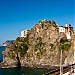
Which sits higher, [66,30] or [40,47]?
[66,30]

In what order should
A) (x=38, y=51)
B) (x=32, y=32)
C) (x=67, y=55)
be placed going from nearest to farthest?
(x=67, y=55), (x=38, y=51), (x=32, y=32)

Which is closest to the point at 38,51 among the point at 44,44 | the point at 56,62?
the point at 44,44

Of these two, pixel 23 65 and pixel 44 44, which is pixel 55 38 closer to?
pixel 44 44

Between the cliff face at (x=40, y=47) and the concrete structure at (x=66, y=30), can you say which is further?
the concrete structure at (x=66, y=30)

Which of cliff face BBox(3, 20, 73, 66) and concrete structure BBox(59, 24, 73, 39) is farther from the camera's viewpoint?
concrete structure BBox(59, 24, 73, 39)

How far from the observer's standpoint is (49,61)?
4759 inches

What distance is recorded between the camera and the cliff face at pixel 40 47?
121 meters

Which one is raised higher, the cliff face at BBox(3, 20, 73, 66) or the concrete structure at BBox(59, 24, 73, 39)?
the concrete structure at BBox(59, 24, 73, 39)

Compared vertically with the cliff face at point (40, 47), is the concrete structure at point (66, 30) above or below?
above

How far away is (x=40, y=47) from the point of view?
128m

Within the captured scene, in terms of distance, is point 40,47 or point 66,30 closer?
point 40,47

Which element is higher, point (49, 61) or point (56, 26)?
point (56, 26)

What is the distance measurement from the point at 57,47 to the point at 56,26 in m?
12.3

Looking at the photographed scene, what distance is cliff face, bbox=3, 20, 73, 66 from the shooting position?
121062mm
